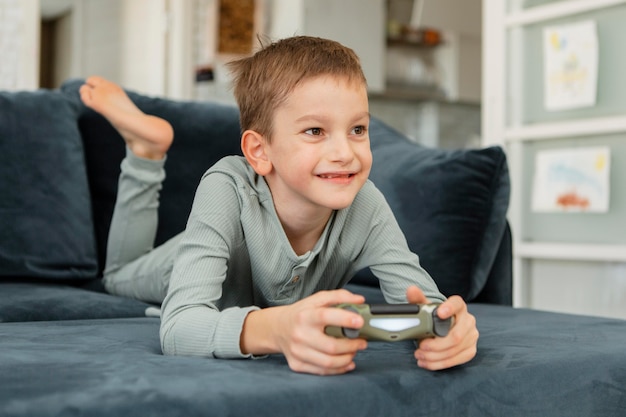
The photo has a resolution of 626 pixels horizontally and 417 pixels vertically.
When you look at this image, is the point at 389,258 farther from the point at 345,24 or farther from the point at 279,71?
the point at 345,24

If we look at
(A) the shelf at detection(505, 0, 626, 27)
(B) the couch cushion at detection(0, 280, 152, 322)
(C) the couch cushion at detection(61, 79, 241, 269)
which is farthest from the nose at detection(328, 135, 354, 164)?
(A) the shelf at detection(505, 0, 626, 27)

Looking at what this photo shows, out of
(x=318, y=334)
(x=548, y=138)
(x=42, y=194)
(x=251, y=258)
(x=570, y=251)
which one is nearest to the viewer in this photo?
(x=318, y=334)

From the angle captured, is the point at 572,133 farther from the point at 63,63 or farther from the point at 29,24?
the point at 63,63

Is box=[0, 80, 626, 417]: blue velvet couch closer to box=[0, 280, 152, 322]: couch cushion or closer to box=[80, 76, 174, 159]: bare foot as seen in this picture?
box=[0, 280, 152, 322]: couch cushion

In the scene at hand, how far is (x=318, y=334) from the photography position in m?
0.78

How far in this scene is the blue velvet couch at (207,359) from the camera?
754 millimetres

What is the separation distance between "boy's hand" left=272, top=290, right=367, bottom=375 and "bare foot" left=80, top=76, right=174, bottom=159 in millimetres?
860

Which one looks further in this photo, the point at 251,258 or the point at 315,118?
the point at 251,258

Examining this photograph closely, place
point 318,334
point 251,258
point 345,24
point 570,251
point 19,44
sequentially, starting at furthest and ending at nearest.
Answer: point 345,24 → point 19,44 → point 570,251 → point 251,258 → point 318,334

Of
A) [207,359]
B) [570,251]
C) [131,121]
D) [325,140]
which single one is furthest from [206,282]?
[570,251]

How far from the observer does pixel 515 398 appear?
0.90 m

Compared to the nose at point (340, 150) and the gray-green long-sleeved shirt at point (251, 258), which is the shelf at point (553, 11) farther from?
the nose at point (340, 150)

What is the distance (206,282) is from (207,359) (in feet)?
0.38

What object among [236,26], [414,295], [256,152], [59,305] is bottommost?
[59,305]
